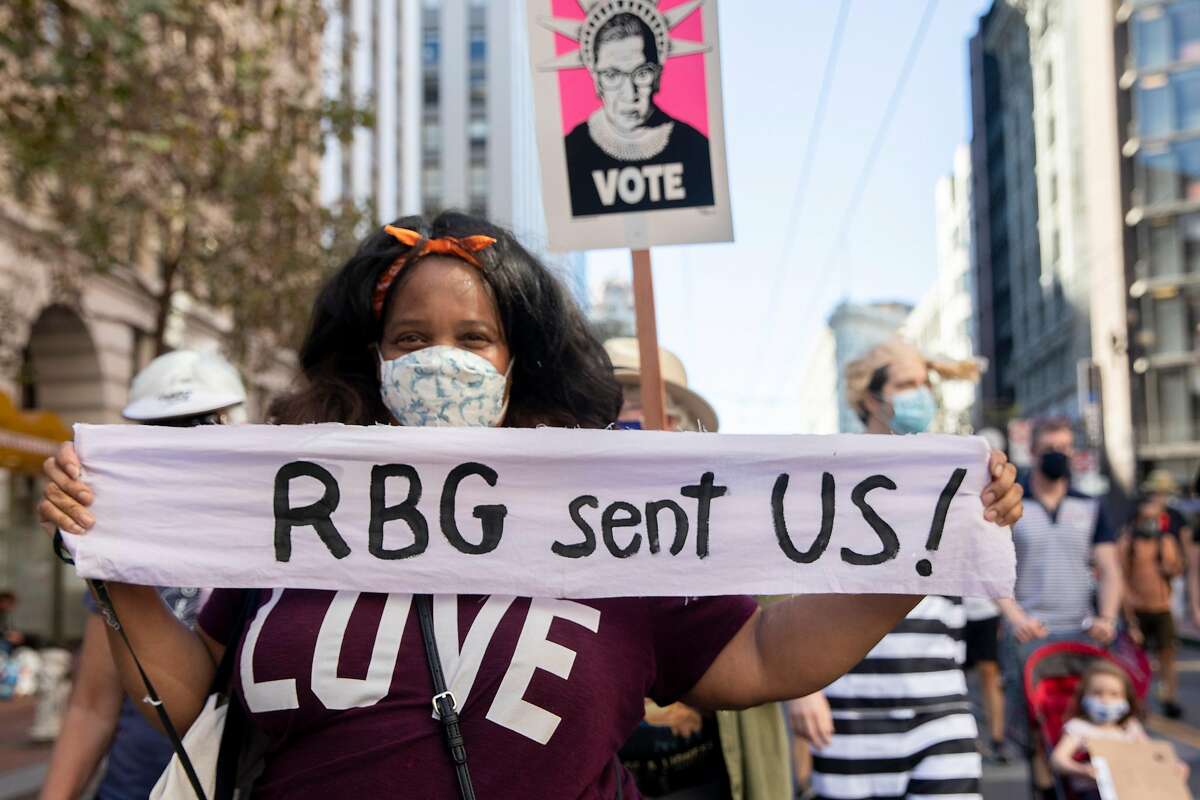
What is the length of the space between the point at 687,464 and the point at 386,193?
4750cm

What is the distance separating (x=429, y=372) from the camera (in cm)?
226

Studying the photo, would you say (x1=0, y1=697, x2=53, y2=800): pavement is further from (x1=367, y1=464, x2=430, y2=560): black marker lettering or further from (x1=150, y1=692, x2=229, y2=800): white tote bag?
(x1=367, y1=464, x2=430, y2=560): black marker lettering

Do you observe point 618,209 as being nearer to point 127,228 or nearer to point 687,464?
point 687,464

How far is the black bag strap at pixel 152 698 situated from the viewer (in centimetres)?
208

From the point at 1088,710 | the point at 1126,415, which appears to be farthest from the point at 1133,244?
the point at 1088,710

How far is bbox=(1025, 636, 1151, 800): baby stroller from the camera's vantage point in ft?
17.9

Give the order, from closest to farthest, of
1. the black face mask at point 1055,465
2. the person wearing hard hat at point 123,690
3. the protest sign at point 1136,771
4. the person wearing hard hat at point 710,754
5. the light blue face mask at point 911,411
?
the person wearing hard hat at point 123,690
the person wearing hard hat at point 710,754
the light blue face mask at point 911,411
the protest sign at point 1136,771
the black face mask at point 1055,465

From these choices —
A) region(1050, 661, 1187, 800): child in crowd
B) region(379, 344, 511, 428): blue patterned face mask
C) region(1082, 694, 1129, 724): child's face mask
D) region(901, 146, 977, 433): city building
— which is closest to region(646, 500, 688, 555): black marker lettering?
region(379, 344, 511, 428): blue patterned face mask

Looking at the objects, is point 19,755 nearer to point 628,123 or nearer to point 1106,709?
point 1106,709

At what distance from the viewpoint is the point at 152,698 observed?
214 cm

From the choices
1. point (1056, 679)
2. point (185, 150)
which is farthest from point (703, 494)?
point (185, 150)

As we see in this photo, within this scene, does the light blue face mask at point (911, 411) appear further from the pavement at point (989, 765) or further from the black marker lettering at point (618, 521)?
the pavement at point (989, 765)

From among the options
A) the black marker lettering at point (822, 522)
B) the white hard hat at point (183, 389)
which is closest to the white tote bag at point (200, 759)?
the black marker lettering at point (822, 522)

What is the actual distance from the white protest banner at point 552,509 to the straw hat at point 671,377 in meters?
1.60
